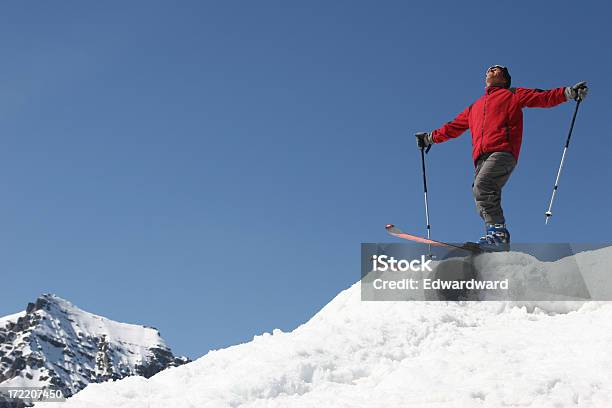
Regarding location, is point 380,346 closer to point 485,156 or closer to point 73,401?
point 73,401

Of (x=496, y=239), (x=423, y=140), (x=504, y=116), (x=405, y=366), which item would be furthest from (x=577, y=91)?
(x=405, y=366)

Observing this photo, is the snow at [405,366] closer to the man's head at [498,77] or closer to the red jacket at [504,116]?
the red jacket at [504,116]

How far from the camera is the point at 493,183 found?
9.24 metres

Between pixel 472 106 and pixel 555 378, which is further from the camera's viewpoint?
pixel 472 106

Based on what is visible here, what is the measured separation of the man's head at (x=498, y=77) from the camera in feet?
32.6

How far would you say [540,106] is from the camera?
9.41m

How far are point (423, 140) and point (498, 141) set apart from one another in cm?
203

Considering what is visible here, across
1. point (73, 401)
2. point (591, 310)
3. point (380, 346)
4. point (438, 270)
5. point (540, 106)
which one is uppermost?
point (540, 106)

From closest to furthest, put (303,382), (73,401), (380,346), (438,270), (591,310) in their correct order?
(73,401)
(303,382)
(380,346)
(591,310)
(438,270)

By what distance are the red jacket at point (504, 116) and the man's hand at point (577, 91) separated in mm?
73

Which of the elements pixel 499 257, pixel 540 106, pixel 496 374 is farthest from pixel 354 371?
pixel 540 106

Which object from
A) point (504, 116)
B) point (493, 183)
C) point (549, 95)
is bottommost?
point (493, 183)

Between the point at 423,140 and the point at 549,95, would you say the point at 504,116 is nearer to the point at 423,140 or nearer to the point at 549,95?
the point at 549,95

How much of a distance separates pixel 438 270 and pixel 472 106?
3076mm
